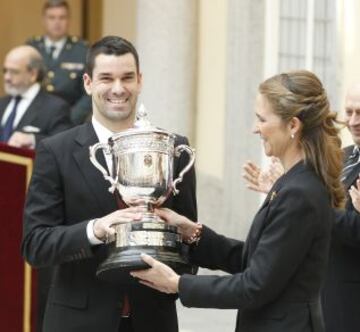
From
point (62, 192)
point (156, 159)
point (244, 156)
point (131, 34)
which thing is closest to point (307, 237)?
point (156, 159)

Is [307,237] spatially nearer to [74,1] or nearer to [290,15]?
[290,15]

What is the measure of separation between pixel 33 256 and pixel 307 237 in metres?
1.08

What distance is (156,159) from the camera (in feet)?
16.5

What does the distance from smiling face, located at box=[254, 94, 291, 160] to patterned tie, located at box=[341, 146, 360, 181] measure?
1.32 m

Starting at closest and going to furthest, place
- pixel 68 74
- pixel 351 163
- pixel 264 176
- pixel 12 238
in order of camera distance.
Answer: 1. pixel 264 176
2. pixel 351 163
3. pixel 12 238
4. pixel 68 74

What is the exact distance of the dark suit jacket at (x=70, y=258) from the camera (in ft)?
17.0

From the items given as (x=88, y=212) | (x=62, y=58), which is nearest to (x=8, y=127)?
(x=62, y=58)

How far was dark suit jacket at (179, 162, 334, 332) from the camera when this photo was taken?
15.3 ft

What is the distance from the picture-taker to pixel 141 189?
4.99 meters

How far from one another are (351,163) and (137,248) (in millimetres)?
1626

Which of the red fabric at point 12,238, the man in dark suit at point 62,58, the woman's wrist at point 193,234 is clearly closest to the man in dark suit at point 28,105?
the man in dark suit at point 62,58

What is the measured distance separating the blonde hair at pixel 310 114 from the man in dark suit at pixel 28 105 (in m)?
3.66

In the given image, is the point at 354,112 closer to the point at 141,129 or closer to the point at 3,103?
the point at 141,129

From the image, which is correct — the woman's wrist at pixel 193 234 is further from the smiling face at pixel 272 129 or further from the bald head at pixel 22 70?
the bald head at pixel 22 70
